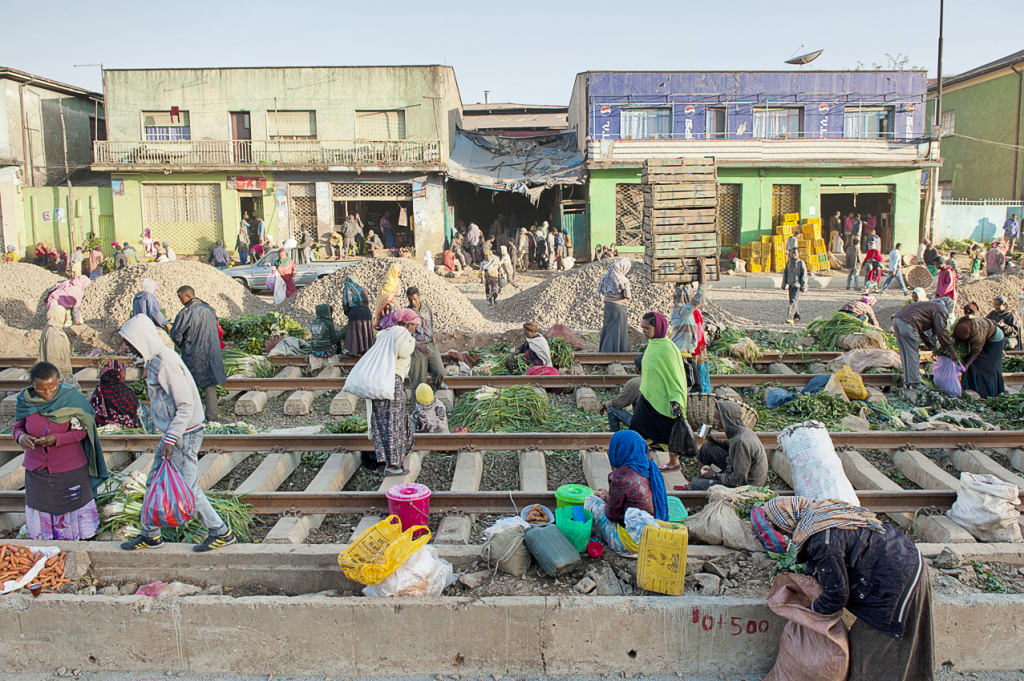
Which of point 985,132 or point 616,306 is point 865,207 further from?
point 616,306

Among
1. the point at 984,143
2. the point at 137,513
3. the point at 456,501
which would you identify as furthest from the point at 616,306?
the point at 984,143

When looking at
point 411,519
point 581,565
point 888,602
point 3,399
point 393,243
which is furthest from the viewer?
point 393,243

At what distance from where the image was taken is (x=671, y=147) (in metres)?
26.0

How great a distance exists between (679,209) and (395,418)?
10737mm

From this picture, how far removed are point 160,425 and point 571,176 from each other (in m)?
23.0

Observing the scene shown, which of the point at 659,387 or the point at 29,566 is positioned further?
the point at 659,387

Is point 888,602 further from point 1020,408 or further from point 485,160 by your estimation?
point 485,160

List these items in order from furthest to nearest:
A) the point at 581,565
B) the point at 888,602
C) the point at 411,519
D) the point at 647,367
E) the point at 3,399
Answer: the point at 3,399
the point at 647,367
the point at 411,519
the point at 581,565
the point at 888,602

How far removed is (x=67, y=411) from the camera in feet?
16.5

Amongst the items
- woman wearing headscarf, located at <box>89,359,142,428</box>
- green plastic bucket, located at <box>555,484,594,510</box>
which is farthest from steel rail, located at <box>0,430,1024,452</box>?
green plastic bucket, located at <box>555,484,594,510</box>

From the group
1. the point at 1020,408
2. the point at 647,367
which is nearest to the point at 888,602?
the point at 647,367

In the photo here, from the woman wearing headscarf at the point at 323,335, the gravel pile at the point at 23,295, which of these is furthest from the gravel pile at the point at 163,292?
the woman wearing headscarf at the point at 323,335

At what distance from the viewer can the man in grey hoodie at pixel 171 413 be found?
493 centimetres

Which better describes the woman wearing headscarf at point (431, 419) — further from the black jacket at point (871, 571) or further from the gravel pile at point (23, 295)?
the gravel pile at point (23, 295)
